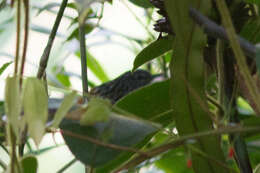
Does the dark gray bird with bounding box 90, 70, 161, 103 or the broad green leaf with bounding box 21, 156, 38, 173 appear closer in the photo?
the broad green leaf with bounding box 21, 156, 38, 173

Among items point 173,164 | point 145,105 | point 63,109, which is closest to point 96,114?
point 63,109

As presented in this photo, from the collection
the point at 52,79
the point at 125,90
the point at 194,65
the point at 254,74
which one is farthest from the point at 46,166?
the point at 194,65

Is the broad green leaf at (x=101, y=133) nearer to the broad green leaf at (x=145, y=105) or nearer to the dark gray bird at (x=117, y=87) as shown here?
the broad green leaf at (x=145, y=105)

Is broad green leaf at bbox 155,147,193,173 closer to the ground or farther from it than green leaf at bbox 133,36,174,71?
closer to the ground

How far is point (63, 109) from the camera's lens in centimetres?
26

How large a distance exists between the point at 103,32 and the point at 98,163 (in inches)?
26.4

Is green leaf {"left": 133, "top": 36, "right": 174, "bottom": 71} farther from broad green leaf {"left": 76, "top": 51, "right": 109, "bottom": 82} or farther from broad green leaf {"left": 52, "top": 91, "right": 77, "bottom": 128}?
broad green leaf {"left": 76, "top": 51, "right": 109, "bottom": 82}

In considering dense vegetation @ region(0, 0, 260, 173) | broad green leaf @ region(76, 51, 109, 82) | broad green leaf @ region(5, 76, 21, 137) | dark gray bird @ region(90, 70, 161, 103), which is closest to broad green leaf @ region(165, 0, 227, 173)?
dense vegetation @ region(0, 0, 260, 173)

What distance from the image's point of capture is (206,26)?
0.26m

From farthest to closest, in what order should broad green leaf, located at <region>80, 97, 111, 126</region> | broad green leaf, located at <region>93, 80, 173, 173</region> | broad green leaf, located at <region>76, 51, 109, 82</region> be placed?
1. broad green leaf, located at <region>76, 51, 109, 82</region>
2. broad green leaf, located at <region>93, 80, 173, 173</region>
3. broad green leaf, located at <region>80, 97, 111, 126</region>

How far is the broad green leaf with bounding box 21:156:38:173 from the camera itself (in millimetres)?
312

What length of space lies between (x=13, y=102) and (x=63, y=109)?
0.10 feet

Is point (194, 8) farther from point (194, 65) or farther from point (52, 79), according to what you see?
point (52, 79)

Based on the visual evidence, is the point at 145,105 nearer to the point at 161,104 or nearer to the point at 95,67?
the point at 161,104
